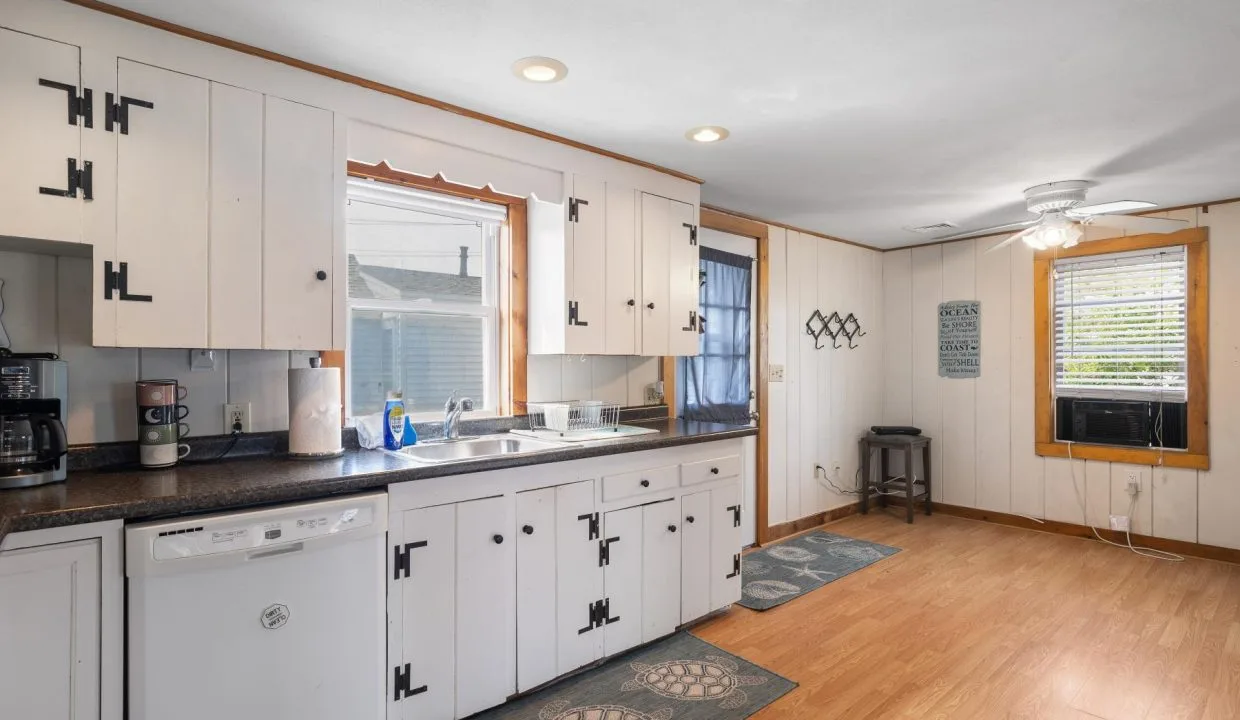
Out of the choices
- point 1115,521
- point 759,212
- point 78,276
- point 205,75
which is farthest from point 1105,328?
point 78,276

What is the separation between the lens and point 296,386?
221cm

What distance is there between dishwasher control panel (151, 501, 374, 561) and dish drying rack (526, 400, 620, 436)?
1.11 m

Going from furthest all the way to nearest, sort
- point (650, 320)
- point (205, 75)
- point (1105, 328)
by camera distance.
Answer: point (1105, 328) → point (650, 320) → point (205, 75)

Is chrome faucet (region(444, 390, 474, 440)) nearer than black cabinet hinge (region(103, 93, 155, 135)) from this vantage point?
No

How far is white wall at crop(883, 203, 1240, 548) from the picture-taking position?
158 inches

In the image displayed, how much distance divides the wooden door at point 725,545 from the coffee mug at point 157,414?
89.1 inches

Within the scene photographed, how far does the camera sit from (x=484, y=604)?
227 cm

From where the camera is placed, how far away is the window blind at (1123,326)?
13.8 feet

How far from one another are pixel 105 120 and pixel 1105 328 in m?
5.64

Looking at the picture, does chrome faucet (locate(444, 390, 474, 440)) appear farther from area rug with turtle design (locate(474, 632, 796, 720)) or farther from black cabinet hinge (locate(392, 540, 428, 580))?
area rug with turtle design (locate(474, 632, 796, 720))

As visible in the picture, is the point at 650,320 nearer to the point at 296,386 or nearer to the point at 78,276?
the point at 296,386

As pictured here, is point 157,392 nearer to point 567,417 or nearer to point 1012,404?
point 567,417

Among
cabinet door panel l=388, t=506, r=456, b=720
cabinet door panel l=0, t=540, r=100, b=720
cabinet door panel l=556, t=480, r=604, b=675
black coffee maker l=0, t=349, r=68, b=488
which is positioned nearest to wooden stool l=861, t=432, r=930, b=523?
cabinet door panel l=556, t=480, r=604, b=675

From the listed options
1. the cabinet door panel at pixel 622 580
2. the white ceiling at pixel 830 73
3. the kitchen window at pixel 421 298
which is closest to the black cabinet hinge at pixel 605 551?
the cabinet door panel at pixel 622 580
